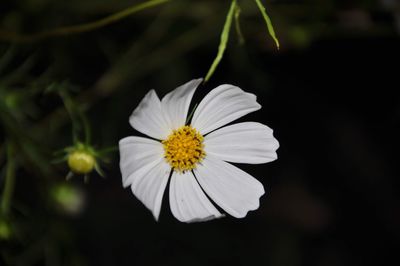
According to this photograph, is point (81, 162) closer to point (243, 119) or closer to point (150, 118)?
point (150, 118)

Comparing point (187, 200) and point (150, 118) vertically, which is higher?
point (150, 118)

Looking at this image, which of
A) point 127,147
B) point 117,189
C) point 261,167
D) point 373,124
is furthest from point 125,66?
point 373,124

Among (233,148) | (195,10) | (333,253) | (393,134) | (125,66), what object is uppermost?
(195,10)

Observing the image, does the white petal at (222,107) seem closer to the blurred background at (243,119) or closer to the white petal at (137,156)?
the white petal at (137,156)

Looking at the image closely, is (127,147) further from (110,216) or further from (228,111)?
(110,216)

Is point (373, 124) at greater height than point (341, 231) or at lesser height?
greater

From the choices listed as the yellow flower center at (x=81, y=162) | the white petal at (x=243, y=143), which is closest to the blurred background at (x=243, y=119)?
the yellow flower center at (x=81, y=162)

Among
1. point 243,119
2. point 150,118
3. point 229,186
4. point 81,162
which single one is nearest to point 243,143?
point 229,186
